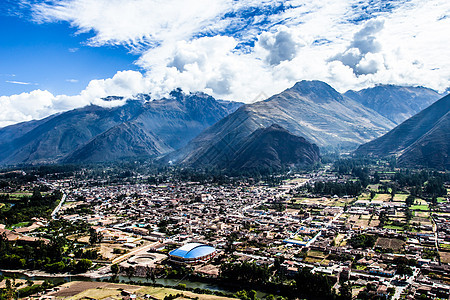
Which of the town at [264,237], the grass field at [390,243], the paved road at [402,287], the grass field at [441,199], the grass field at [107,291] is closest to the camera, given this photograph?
the paved road at [402,287]

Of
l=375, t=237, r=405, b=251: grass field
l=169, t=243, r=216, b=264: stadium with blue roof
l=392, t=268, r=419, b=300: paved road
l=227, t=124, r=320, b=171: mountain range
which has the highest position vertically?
l=227, t=124, r=320, b=171: mountain range

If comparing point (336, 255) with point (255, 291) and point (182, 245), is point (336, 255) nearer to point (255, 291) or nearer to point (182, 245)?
point (255, 291)

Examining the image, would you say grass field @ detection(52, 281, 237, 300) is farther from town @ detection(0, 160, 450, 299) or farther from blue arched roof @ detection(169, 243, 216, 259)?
blue arched roof @ detection(169, 243, 216, 259)

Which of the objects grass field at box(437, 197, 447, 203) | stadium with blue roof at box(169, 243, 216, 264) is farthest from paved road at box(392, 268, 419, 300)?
grass field at box(437, 197, 447, 203)

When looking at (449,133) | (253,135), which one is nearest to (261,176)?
(253,135)

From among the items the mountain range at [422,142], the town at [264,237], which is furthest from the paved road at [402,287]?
the mountain range at [422,142]

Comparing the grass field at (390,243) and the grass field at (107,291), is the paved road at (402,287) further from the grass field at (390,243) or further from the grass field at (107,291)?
the grass field at (107,291)
